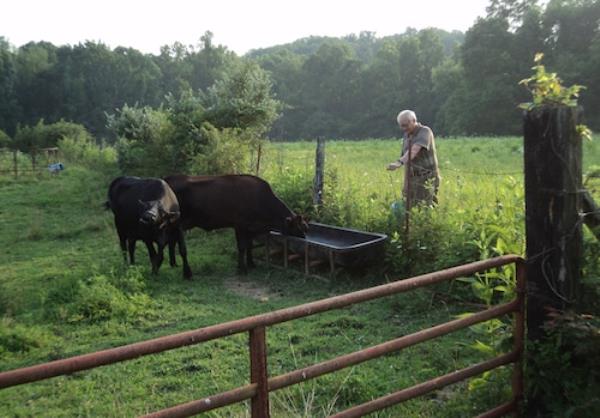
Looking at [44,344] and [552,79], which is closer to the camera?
[552,79]

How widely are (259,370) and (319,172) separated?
7256 mm

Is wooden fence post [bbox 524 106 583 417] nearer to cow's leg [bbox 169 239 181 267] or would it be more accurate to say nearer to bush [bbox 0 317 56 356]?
bush [bbox 0 317 56 356]

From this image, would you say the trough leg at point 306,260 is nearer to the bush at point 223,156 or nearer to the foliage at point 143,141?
the bush at point 223,156

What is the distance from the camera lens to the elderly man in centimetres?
785

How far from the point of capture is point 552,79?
324 centimetres

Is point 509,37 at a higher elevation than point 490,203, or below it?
higher

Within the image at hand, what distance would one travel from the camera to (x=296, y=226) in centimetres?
881

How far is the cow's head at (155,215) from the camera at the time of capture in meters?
8.09

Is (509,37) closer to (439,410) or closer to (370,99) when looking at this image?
(370,99)

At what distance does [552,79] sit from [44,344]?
202 inches

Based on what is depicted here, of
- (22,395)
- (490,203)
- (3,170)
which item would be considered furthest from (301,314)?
(3,170)

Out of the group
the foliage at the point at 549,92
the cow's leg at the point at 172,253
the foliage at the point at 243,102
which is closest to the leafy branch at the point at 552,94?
the foliage at the point at 549,92

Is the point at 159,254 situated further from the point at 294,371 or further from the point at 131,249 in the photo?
the point at 294,371

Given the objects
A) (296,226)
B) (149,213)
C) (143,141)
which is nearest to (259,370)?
(149,213)
